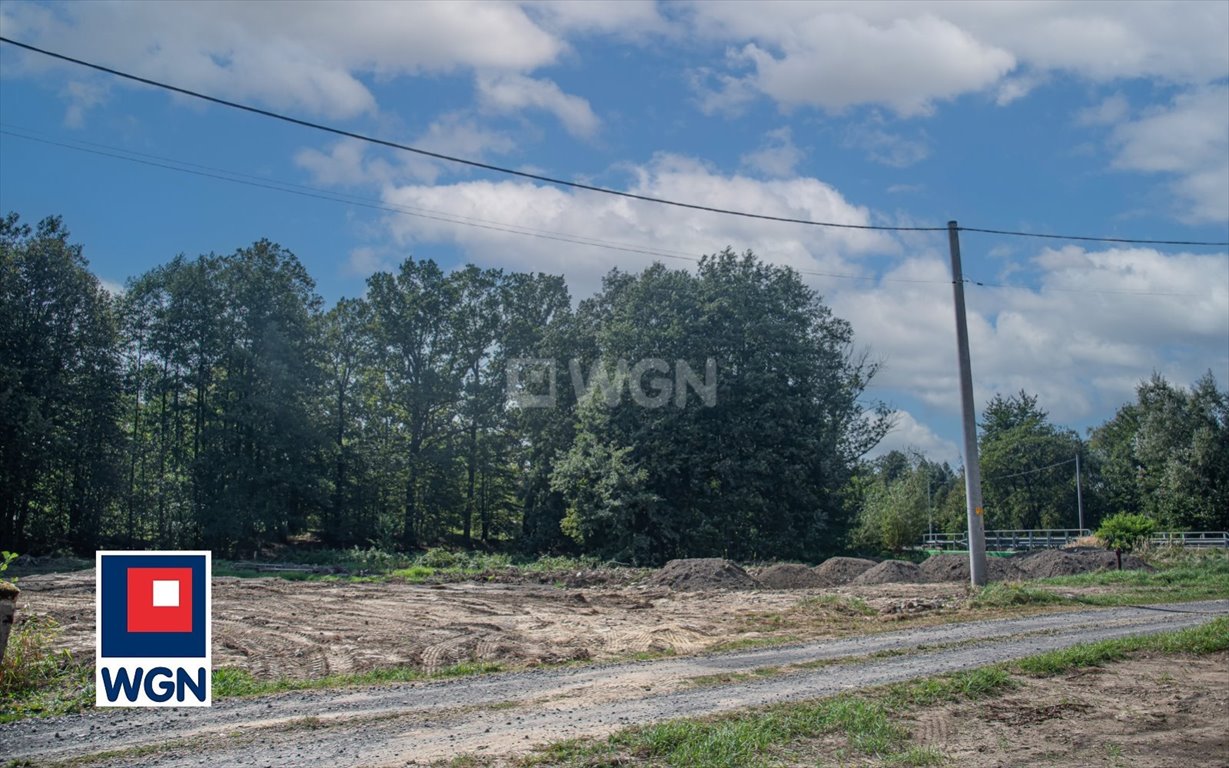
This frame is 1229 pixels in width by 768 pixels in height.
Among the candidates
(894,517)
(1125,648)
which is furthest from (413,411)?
(1125,648)

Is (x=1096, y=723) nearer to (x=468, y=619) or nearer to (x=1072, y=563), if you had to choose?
(x=468, y=619)

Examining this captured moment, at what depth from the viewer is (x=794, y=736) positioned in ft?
27.8

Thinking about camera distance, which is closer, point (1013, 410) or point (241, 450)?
point (241, 450)

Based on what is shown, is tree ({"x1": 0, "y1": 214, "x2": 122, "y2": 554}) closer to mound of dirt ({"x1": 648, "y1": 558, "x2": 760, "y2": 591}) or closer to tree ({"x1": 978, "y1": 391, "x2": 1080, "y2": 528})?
mound of dirt ({"x1": 648, "y1": 558, "x2": 760, "y2": 591})

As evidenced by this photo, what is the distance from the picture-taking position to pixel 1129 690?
10906 mm

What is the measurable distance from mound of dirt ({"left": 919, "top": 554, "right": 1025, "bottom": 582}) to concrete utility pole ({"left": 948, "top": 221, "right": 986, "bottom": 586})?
7221mm

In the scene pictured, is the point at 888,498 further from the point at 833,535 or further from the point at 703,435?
the point at 703,435

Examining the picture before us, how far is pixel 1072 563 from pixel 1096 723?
2129 centimetres

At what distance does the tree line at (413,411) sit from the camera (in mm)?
41312

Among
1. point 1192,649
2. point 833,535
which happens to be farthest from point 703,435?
point 1192,649

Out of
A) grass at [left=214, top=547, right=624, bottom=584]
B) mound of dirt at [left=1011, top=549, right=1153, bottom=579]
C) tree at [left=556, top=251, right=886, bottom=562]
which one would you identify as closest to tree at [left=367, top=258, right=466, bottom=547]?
grass at [left=214, top=547, right=624, bottom=584]

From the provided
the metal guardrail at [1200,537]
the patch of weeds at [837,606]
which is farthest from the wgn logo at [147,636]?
the metal guardrail at [1200,537]

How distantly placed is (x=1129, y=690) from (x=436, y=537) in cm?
4669

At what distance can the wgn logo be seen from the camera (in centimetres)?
995
